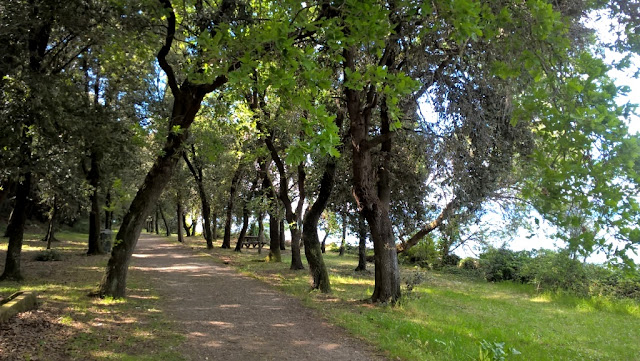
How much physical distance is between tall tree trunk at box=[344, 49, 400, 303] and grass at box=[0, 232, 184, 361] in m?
4.66

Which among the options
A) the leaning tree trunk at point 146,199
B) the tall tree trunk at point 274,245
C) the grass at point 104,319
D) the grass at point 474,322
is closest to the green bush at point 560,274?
the grass at point 474,322

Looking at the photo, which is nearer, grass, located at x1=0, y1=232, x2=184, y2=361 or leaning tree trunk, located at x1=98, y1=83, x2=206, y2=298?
grass, located at x1=0, y1=232, x2=184, y2=361

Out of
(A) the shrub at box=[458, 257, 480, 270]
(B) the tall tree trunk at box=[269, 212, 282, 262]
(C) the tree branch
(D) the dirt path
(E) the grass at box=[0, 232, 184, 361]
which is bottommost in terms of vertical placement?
(A) the shrub at box=[458, 257, 480, 270]

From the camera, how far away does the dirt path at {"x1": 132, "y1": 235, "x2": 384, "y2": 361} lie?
5.61 metres

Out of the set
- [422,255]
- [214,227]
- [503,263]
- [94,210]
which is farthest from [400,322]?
[214,227]

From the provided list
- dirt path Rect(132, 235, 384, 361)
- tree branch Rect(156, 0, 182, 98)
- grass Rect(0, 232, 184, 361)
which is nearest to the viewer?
grass Rect(0, 232, 184, 361)

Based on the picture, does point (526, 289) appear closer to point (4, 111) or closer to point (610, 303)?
point (610, 303)

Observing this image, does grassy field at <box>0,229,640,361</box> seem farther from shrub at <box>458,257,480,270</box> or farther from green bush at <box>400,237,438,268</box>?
green bush at <box>400,237,438,268</box>

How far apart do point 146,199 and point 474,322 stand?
24.6 feet

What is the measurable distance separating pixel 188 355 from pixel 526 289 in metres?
15.4

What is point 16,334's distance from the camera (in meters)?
5.42

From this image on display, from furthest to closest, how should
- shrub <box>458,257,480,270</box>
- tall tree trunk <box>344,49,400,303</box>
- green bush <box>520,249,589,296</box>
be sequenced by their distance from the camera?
shrub <box>458,257,480,270</box> < green bush <box>520,249,589,296</box> < tall tree trunk <box>344,49,400,303</box>

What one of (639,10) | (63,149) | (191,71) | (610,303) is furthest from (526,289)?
(63,149)

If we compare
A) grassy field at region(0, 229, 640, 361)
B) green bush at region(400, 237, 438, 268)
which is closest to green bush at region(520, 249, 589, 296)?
grassy field at region(0, 229, 640, 361)
